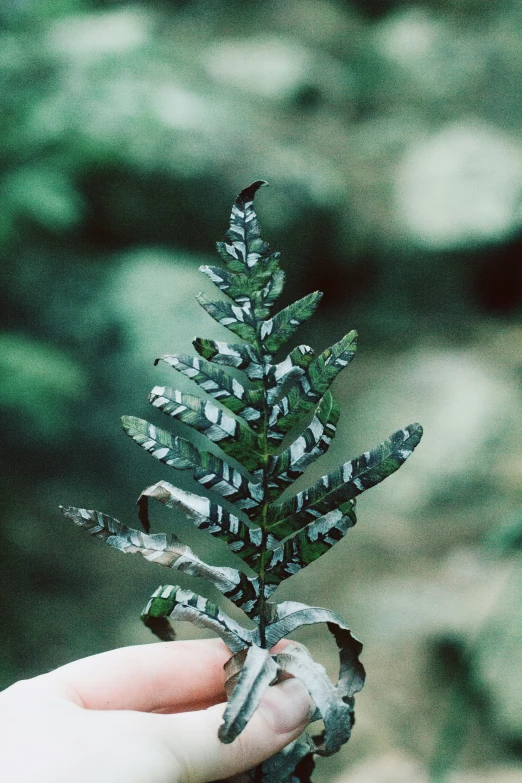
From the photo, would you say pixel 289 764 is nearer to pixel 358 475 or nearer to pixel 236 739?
pixel 236 739

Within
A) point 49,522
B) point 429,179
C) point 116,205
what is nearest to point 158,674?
point 49,522

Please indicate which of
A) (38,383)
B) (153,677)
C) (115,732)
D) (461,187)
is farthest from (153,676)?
(461,187)

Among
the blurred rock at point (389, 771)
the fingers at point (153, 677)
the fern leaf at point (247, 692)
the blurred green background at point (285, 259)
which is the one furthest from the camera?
the blurred green background at point (285, 259)

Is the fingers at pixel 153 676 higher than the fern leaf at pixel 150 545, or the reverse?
the fern leaf at pixel 150 545

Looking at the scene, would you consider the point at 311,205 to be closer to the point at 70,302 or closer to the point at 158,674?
the point at 70,302

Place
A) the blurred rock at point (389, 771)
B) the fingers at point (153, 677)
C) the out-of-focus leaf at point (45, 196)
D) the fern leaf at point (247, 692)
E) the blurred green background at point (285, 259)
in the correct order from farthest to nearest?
the out-of-focus leaf at point (45, 196), the blurred green background at point (285, 259), the blurred rock at point (389, 771), the fingers at point (153, 677), the fern leaf at point (247, 692)

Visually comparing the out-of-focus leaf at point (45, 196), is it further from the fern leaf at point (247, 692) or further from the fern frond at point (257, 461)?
the fern leaf at point (247, 692)

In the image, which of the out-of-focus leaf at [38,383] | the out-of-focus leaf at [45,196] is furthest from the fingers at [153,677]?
the out-of-focus leaf at [45,196]

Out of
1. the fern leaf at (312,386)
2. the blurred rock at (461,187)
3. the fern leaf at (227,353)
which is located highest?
the blurred rock at (461,187)

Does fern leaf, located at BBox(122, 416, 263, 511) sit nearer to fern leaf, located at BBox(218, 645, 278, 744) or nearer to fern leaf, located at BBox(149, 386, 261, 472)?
fern leaf, located at BBox(149, 386, 261, 472)

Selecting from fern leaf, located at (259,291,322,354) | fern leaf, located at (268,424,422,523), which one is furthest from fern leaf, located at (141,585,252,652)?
fern leaf, located at (259,291,322,354)
